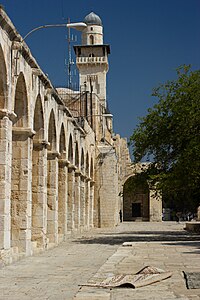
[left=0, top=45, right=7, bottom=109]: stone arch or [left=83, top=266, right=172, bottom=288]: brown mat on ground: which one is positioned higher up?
[left=0, top=45, right=7, bottom=109]: stone arch

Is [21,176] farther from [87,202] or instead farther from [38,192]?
[87,202]

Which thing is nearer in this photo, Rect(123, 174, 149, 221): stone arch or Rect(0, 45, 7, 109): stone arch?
Rect(0, 45, 7, 109): stone arch

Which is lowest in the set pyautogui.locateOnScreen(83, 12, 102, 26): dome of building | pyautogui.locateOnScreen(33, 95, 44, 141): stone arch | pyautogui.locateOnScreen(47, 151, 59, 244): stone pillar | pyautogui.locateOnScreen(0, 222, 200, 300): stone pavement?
pyautogui.locateOnScreen(0, 222, 200, 300): stone pavement

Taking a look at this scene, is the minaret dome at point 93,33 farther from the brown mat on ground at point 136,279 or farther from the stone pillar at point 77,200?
the brown mat on ground at point 136,279

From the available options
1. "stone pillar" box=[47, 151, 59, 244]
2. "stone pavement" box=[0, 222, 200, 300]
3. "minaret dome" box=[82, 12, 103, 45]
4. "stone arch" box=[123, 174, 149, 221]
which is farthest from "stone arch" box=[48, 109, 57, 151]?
"minaret dome" box=[82, 12, 103, 45]

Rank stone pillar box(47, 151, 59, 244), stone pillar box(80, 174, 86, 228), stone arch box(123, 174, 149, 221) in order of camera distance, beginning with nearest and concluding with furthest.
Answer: stone pillar box(47, 151, 59, 244) < stone pillar box(80, 174, 86, 228) < stone arch box(123, 174, 149, 221)

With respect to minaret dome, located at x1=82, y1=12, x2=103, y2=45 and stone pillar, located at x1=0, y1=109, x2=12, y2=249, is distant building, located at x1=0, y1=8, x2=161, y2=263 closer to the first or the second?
stone pillar, located at x1=0, y1=109, x2=12, y2=249

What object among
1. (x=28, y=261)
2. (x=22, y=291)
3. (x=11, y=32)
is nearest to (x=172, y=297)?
(x=22, y=291)

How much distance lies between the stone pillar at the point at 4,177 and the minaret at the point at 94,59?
50352 mm

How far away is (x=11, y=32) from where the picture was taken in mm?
A: 12797

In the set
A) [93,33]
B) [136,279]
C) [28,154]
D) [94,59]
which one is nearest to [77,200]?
[28,154]

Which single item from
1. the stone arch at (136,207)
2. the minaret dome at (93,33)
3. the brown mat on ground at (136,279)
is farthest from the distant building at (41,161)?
the minaret dome at (93,33)

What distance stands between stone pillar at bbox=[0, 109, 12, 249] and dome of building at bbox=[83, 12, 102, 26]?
54.7 metres

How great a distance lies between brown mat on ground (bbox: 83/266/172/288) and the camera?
293 inches
